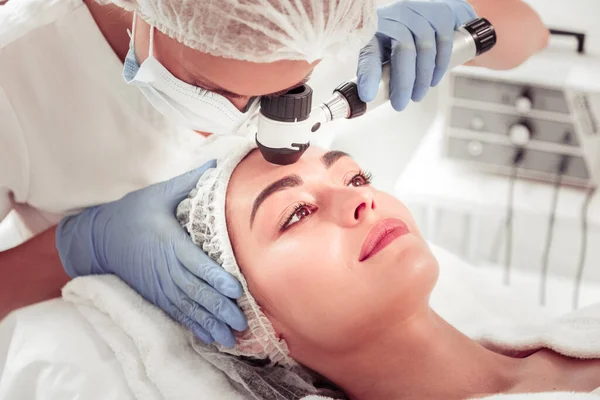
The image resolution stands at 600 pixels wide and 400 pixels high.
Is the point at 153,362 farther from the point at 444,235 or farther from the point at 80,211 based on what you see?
the point at 444,235

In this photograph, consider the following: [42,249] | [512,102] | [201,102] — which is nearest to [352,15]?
[201,102]

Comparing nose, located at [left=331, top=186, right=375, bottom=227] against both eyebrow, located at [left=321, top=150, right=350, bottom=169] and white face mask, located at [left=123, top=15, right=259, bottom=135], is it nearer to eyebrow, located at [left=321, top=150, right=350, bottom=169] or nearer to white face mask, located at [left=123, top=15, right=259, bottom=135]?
eyebrow, located at [left=321, top=150, right=350, bottom=169]

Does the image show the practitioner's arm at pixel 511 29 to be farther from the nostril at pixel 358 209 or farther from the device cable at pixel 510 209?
the nostril at pixel 358 209

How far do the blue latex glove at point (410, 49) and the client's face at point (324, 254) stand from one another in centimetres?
20

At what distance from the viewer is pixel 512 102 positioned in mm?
1934

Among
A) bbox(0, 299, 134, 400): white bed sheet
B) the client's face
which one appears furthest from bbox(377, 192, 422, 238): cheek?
bbox(0, 299, 134, 400): white bed sheet

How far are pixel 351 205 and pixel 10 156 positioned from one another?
668mm

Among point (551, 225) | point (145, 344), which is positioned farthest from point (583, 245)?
point (145, 344)

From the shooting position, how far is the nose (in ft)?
4.06

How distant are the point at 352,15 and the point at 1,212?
81 centimetres

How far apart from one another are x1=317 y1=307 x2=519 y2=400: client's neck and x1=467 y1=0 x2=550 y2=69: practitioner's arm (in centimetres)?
67

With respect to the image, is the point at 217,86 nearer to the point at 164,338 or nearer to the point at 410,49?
the point at 410,49

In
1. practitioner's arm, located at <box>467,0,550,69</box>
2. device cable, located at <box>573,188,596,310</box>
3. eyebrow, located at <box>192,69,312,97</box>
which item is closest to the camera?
eyebrow, located at <box>192,69,312,97</box>

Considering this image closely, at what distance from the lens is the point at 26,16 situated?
133 centimetres
